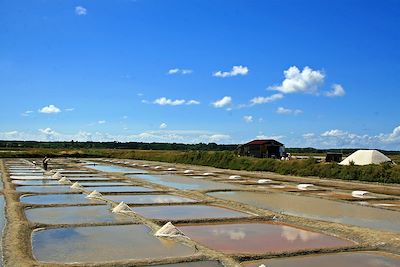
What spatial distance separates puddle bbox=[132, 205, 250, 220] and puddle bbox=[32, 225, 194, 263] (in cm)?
142

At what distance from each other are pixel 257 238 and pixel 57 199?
5.73 meters

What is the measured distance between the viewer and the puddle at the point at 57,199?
32.1 feet

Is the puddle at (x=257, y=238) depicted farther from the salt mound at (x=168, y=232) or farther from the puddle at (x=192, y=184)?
the puddle at (x=192, y=184)

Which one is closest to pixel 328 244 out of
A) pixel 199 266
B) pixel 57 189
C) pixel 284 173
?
pixel 199 266

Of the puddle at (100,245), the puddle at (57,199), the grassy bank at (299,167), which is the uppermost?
the grassy bank at (299,167)

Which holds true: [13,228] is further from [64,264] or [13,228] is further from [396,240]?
[396,240]

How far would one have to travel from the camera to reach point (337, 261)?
5047 millimetres

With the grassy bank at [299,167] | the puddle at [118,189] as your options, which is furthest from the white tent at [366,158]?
the puddle at [118,189]

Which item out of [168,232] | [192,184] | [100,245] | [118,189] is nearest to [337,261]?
[168,232]

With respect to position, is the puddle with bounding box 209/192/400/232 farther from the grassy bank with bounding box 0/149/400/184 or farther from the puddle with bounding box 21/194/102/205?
the grassy bank with bounding box 0/149/400/184

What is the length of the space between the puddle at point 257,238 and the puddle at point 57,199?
376cm

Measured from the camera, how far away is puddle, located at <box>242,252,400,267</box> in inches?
192

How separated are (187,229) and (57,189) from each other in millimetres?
6768

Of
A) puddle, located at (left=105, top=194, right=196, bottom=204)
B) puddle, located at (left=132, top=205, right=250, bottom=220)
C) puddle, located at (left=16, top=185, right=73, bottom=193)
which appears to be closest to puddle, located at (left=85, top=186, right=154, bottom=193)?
puddle, located at (left=16, top=185, right=73, bottom=193)
